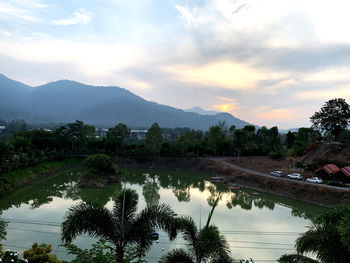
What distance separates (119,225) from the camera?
8555 millimetres

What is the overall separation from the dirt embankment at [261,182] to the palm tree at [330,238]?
8956 millimetres

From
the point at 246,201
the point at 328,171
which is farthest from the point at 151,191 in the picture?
the point at 328,171

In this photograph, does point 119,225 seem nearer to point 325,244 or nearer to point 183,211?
point 325,244

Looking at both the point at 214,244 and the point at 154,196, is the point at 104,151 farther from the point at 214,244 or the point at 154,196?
the point at 214,244

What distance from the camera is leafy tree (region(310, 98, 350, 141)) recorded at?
181 feet

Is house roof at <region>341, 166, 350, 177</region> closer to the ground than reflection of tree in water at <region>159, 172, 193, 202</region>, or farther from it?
farther from it

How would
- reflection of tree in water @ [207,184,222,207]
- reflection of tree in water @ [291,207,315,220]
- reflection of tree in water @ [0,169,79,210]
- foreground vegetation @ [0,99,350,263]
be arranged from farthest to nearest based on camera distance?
reflection of tree in water @ [207,184,222,207], reflection of tree in water @ [0,169,79,210], reflection of tree in water @ [291,207,315,220], foreground vegetation @ [0,99,350,263]

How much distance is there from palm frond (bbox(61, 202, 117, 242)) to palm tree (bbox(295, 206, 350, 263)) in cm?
630

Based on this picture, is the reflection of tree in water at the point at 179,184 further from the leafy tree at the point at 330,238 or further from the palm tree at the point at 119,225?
the leafy tree at the point at 330,238

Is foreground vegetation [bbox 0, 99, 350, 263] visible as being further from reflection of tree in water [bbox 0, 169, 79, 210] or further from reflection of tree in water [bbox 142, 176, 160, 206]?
reflection of tree in water [bbox 142, 176, 160, 206]

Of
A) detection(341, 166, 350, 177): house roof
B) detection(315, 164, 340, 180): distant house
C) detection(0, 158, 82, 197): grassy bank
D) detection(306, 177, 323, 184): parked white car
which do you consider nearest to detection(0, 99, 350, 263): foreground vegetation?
detection(0, 158, 82, 197): grassy bank

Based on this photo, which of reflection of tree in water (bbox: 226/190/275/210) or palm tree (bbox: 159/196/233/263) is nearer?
palm tree (bbox: 159/196/233/263)

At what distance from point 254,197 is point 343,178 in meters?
13.4

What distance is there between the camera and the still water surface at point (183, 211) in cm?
1812
